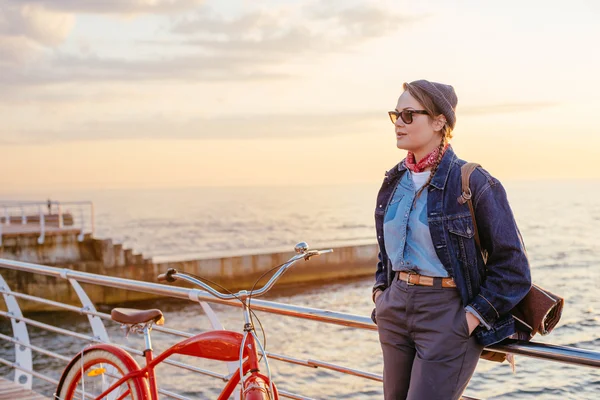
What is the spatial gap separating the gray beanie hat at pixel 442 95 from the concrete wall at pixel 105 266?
64.3ft

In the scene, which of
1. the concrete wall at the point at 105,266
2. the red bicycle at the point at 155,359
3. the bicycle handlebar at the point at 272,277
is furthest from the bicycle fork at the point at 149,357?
the concrete wall at the point at 105,266

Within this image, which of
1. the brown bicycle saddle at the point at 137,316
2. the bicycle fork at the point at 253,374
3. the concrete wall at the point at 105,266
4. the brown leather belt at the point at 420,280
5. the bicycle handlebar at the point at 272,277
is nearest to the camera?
the brown leather belt at the point at 420,280

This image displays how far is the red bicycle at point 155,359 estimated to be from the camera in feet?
8.92

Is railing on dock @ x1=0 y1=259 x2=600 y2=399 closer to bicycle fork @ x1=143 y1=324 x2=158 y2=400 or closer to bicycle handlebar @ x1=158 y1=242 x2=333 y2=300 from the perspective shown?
bicycle fork @ x1=143 y1=324 x2=158 y2=400

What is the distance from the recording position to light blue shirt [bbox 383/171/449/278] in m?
2.36

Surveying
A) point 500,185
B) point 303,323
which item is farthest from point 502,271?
point 303,323

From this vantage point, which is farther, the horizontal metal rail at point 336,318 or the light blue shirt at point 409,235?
the light blue shirt at point 409,235

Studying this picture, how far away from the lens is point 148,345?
3244mm

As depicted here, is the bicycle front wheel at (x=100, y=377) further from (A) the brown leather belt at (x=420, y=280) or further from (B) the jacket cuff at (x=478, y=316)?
(B) the jacket cuff at (x=478, y=316)

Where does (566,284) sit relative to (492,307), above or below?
below

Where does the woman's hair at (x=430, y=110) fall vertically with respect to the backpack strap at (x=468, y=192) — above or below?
above

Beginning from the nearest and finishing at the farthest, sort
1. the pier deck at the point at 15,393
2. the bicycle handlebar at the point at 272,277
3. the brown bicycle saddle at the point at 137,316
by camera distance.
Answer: the bicycle handlebar at the point at 272,277 → the brown bicycle saddle at the point at 137,316 → the pier deck at the point at 15,393

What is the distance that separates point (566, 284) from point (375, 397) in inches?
1051

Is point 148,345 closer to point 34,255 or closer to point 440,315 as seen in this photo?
point 440,315
